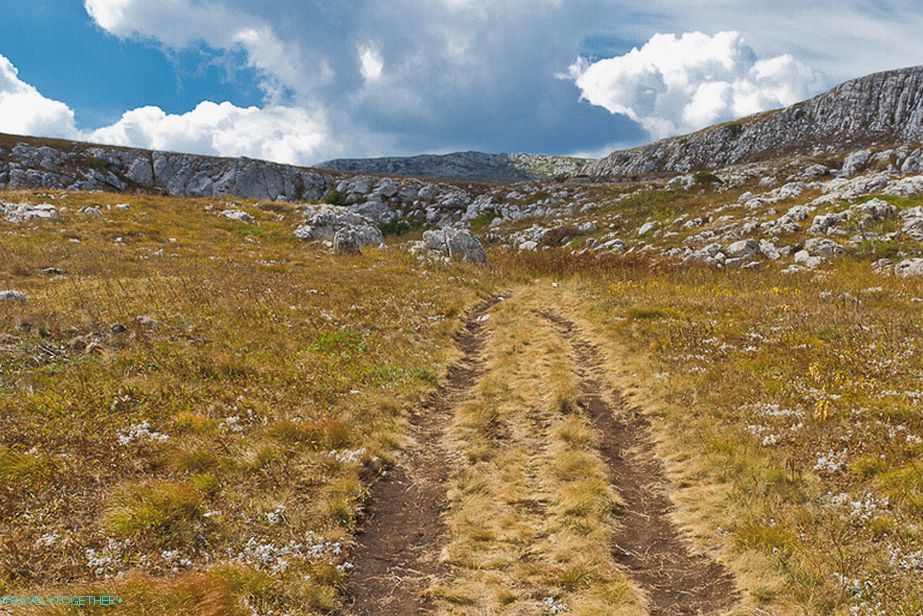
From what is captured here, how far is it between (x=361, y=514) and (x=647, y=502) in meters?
5.14

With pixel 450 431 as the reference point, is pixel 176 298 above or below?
above

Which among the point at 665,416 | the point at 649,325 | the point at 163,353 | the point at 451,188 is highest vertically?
the point at 451,188

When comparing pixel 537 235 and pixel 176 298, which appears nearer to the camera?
pixel 176 298

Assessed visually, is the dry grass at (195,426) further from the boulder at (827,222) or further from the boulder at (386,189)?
the boulder at (386,189)

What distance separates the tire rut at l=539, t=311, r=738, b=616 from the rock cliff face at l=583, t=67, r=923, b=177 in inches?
4359

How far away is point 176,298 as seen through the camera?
58.9ft

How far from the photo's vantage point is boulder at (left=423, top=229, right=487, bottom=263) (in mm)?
38875

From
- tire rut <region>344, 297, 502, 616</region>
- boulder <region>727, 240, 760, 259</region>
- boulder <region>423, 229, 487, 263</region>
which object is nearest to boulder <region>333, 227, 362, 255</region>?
boulder <region>423, 229, 487, 263</region>

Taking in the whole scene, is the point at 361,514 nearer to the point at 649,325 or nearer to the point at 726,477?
the point at 726,477

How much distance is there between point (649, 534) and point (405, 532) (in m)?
4.05

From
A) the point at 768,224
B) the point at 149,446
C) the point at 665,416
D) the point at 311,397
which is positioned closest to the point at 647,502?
the point at 665,416

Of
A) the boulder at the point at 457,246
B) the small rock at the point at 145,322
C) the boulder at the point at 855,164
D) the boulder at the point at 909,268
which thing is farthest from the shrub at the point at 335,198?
the boulder at the point at 909,268

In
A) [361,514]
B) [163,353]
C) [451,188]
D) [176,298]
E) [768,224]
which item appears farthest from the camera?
[451,188]

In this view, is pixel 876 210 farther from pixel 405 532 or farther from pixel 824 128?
pixel 824 128
